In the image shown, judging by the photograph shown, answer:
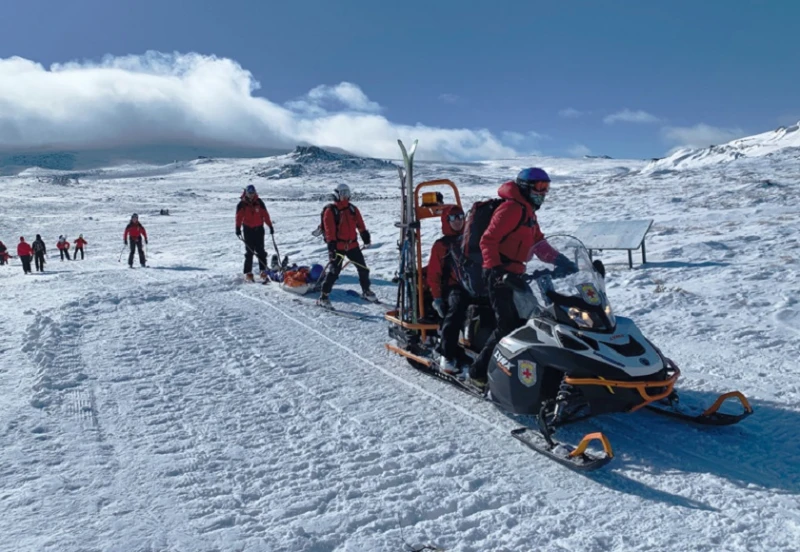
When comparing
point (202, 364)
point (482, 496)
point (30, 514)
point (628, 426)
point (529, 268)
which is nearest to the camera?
point (30, 514)

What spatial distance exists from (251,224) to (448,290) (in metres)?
7.56

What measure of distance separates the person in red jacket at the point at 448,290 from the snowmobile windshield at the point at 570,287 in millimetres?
1070

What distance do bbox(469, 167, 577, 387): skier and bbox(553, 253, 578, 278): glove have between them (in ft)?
0.79

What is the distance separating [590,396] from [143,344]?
5433 mm

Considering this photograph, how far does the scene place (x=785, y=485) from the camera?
146 inches

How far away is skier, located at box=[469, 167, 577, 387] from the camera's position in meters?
5.17

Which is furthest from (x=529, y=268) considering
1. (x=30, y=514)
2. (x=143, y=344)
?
(x=143, y=344)

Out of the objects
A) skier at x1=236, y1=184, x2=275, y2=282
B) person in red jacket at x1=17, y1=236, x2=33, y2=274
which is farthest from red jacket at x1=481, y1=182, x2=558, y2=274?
person in red jacket at x1=17, y1=236, x2=33, y2=274

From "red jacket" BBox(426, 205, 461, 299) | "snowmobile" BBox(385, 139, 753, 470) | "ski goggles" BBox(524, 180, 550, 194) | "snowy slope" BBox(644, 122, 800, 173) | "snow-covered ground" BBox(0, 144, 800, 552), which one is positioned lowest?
"snow-covered ground" BBox(0, 144, 800, 552)

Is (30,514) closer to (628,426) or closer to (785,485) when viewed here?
(628,426)

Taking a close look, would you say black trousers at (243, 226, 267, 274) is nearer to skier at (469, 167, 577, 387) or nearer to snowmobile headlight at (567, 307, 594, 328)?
skier at (469, 167, 577, 387)

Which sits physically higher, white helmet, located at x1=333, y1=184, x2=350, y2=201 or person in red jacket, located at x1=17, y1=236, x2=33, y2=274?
white helmet, located at x1=333, y1=184, x2=350, y2=201

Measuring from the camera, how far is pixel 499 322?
5230 millimetres

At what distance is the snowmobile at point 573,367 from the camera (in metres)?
4.16
